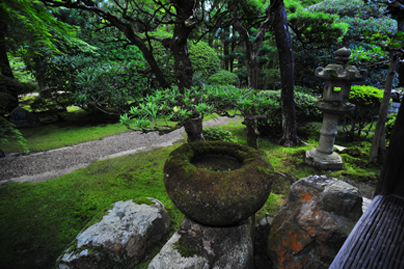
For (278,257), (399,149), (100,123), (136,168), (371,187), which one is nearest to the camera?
(399,149)

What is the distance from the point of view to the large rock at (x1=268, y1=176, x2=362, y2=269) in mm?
1859

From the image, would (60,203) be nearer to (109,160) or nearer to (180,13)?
(109,160)

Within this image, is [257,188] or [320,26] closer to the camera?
[257,188]

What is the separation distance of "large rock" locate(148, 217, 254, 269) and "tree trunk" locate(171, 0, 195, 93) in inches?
86.4

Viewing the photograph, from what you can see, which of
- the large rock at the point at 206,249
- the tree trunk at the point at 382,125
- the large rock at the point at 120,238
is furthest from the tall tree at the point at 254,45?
the large rock at the point at 120,238

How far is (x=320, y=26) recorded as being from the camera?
498 cm

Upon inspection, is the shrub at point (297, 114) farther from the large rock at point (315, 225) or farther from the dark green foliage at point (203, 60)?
the dark green foliage at point (203, 60)

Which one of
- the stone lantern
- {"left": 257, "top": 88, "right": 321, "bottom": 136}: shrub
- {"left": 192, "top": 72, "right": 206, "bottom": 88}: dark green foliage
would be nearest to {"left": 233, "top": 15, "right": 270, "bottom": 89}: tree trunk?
{"left": 257, "top": 88, "right": 321, "bottom": 136}: shrub

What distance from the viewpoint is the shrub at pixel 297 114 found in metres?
5.85

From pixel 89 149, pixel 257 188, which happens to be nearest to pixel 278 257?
pixel 257 188

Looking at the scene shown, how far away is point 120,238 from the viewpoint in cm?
213

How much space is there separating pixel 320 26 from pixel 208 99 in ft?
14.7

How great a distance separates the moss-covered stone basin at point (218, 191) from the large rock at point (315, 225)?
1.65 feet

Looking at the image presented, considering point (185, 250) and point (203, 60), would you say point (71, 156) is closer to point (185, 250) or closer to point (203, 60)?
point (185, 250)
